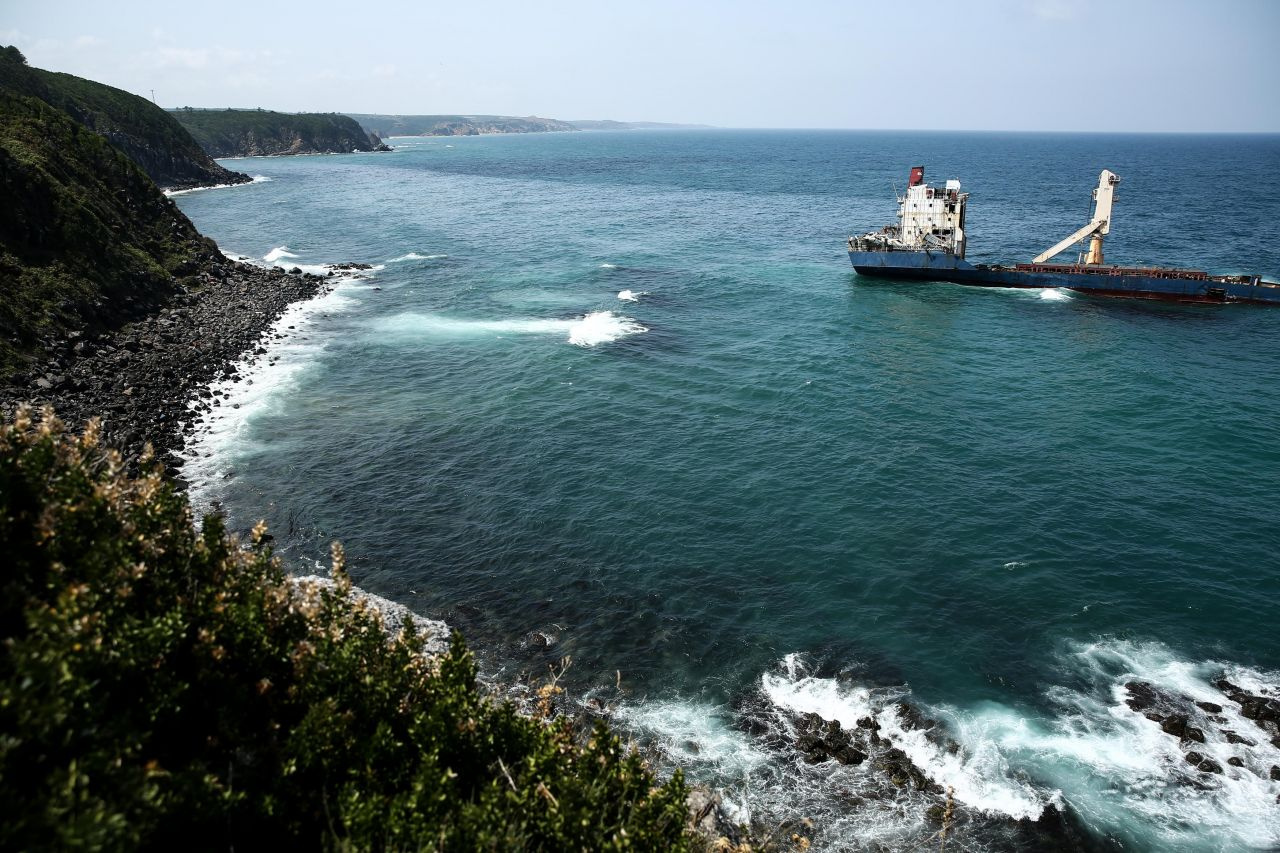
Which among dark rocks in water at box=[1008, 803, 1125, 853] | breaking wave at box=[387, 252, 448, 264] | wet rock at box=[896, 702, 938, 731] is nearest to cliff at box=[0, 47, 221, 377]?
breaking wave at box=[387, 252, 448, 264]

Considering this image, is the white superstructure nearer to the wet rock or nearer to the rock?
the rock

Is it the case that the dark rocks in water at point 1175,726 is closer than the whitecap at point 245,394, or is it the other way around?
the dark rocks in water at point 1175,726

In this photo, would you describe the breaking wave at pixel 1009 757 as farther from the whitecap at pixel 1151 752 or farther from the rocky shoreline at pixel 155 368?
the rocky shoreline at pixel 155 368

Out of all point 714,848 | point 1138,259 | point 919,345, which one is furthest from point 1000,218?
point 714,848

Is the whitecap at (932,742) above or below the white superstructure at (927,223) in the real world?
below

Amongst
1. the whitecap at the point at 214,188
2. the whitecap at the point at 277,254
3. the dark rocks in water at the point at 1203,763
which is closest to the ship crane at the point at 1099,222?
the dark rocks in water at the point at 1203,763

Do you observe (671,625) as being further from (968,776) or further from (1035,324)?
(1035,324)
